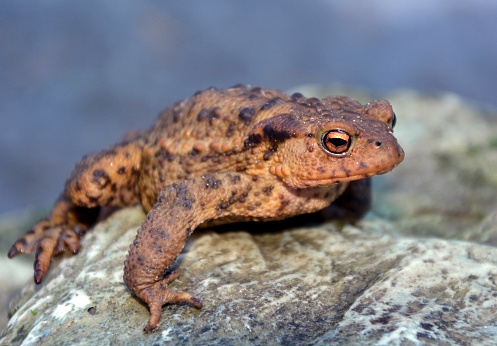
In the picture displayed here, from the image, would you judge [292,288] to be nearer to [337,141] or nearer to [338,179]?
[338,179]

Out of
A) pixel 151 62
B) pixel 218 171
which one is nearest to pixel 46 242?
pixel 218 171

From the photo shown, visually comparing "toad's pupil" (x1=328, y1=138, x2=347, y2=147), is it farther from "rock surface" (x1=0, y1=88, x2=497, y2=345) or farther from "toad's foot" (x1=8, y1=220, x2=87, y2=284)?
"toad's foot" (x1=8, y1=220, x2=87, y2=284)

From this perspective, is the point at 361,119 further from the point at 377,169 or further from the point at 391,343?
the point at 391,343

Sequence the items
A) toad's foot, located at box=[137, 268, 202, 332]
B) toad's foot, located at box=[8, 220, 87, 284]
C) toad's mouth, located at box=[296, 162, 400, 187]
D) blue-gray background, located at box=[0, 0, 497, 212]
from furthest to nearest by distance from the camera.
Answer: blue-gray background, located at box=[0, 0, 497, 212]
toad's foot, located at box=[8, 220, 87, 284]
toad's mouth, located at box=[296, 162, 400, 187]
toad's foot, located at box=[137, 268, 202, 332]

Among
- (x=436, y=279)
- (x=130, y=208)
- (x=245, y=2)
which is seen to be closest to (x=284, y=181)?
(x=436, y=279)

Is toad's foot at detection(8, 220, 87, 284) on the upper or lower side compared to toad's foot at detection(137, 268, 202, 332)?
upper

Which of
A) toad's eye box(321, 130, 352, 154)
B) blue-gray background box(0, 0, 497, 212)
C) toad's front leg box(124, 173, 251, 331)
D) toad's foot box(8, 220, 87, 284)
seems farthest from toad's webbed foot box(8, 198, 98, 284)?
blue-gray background box(0, 0, 497, 212)

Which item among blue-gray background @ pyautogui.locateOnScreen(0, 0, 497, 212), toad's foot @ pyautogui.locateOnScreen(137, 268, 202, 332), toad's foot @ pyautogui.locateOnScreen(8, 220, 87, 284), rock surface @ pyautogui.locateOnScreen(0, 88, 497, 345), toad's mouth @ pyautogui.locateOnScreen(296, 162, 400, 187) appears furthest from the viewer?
blue-gray background @ pyautogui.locateOnScreen(0, 0, 497, 212)

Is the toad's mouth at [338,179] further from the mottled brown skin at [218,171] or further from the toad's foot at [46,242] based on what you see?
the toad's foot at [46,242]
